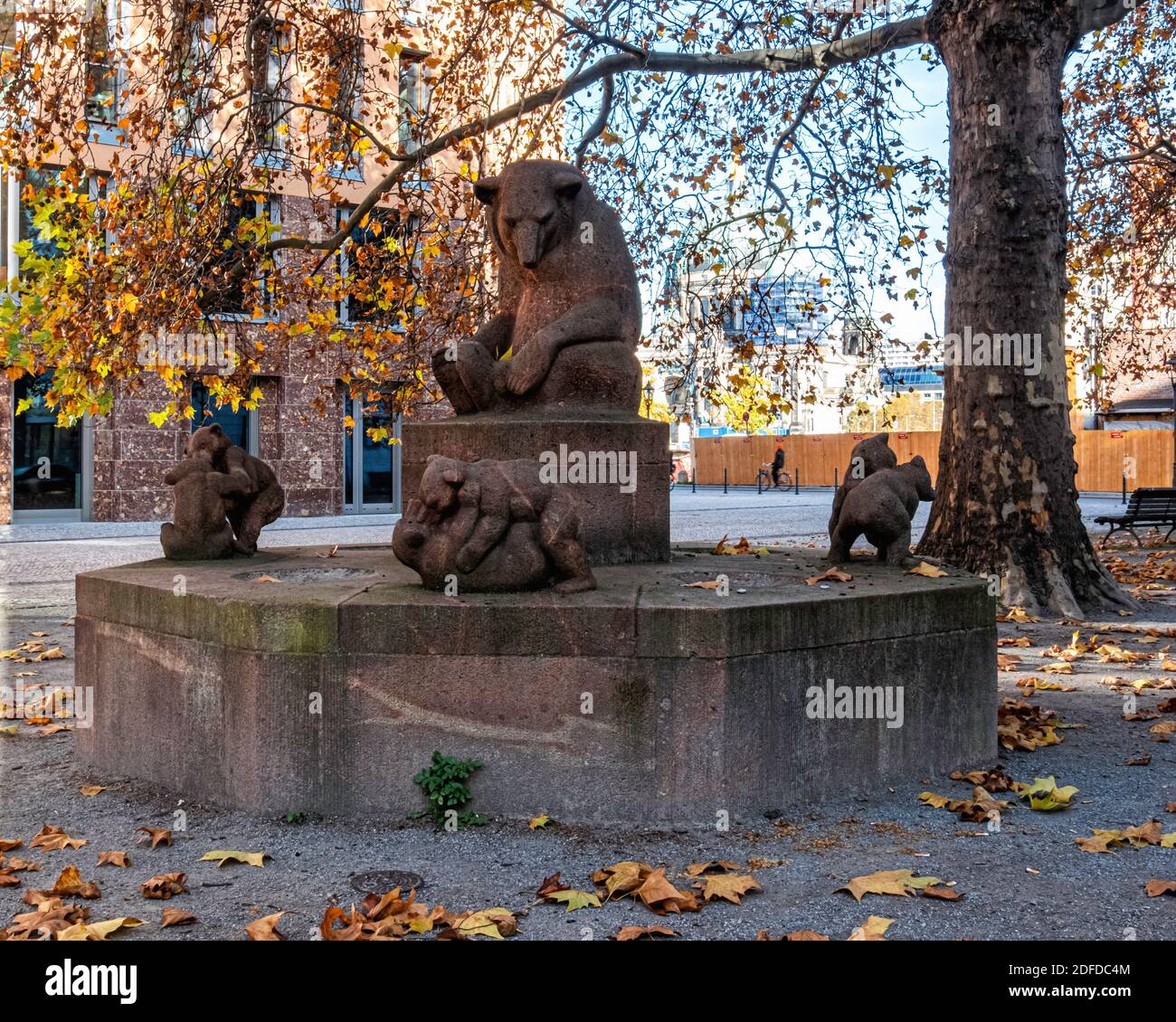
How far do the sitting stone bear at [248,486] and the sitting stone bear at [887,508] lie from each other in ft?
9.83

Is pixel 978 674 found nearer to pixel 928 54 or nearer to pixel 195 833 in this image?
pixel 195 833

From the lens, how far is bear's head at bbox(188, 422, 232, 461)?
627cm

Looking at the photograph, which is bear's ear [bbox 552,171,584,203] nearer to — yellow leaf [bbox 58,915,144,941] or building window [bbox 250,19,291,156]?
yellow leaf [bbox 58,915,144,941]

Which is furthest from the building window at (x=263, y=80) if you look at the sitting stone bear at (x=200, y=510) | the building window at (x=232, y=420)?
the building window at (x=232, y=420)

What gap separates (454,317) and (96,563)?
5.74 meters

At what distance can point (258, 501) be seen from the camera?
258 inches

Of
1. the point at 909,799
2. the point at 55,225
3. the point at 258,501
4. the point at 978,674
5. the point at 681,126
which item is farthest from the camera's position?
the point at 681,126

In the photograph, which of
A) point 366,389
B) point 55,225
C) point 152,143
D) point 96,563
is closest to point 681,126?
point 366,389

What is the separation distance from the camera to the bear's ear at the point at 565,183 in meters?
6.57

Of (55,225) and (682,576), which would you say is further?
(55,225)

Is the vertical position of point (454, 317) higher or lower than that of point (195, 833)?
higher

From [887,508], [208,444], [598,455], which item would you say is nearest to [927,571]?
[887,508]

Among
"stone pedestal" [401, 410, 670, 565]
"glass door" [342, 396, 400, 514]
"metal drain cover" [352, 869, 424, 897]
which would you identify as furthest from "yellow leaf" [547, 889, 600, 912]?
"glass door" [342, 396, 400, 514]

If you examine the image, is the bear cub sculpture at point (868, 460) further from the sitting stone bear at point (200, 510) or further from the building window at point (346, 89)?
the building window at point (346, 89)
